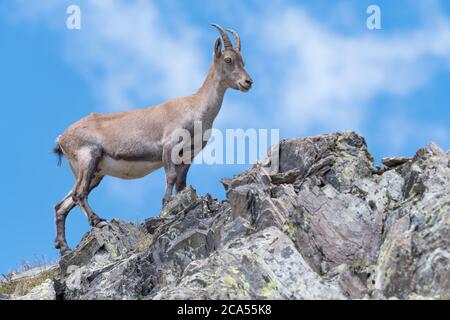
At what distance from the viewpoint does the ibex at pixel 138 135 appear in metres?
22.7

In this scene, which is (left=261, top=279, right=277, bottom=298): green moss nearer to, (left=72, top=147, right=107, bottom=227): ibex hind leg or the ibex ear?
(left=72, top=147, right=107, bottom=227): ibex hind leg

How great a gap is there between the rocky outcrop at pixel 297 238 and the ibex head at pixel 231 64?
13.9ft

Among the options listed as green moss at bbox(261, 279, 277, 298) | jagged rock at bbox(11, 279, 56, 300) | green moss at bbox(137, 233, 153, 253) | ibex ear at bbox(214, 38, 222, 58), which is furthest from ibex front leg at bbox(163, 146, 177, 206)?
green moss at bbox(261, 279, 277, 298)

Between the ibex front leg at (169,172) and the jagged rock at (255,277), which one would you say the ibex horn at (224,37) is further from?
the jagged rock at (255,277)

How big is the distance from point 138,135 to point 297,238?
884 cm

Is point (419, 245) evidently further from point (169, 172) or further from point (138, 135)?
point (138, 135)

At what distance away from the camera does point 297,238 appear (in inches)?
596

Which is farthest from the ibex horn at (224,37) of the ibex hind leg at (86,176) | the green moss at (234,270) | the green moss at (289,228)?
the green moss at (234,270)

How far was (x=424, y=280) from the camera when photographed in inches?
517

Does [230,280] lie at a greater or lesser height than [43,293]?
greater

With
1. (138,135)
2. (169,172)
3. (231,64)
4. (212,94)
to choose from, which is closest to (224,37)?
(231,64)

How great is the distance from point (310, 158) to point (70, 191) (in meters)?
7.40
